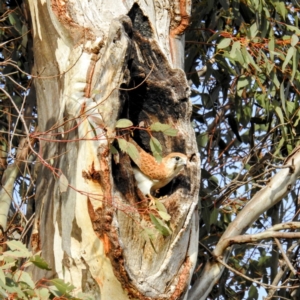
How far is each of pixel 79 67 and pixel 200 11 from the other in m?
1.42

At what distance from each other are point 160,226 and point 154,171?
0.51m

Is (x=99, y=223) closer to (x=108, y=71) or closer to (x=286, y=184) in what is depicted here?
(x=108, y=71)

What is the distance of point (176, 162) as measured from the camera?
2.72 metres

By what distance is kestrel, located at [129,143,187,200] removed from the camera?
8.94ft

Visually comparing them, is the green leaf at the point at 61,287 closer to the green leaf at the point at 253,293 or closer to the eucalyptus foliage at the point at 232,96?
the eucalyptus foliage at the point at 232,96

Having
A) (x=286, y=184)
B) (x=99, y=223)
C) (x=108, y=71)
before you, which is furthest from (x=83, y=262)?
(x=286, y=184)

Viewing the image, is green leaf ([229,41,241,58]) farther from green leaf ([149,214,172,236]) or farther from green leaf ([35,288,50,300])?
green leaf ([35,288,50,300])

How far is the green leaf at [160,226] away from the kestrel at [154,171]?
0.35 m

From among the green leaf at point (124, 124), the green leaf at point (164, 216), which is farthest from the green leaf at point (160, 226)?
the green leaf at point (124, 124)

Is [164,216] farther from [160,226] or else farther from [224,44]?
[224,44]

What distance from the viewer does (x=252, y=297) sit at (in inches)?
162

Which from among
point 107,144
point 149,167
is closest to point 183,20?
point 149,167

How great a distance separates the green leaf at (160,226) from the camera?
2.36 m

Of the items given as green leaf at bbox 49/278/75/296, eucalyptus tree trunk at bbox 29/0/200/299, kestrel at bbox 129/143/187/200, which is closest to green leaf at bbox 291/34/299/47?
eucalyptus tree trunk at bbox 29/0/200/299
